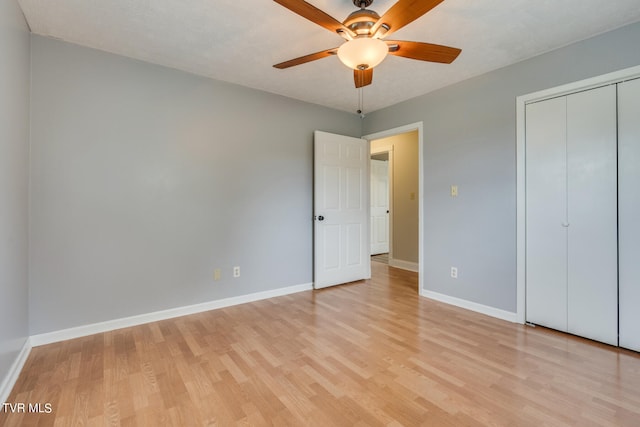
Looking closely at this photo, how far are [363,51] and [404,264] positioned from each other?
13.7 feet

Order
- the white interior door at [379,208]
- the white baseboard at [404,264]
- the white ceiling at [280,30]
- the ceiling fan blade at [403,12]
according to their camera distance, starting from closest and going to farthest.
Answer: the ceiling fan blade at [403,12]
the white ceiling at [280,30]
the white baseboard at [404,264]
the white interior door at [379,208]

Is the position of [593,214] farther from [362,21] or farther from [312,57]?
[312,57]

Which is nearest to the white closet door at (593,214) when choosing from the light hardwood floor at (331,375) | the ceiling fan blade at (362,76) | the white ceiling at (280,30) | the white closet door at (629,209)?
the white closet door at (629,209)

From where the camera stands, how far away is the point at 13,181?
1.92 meters

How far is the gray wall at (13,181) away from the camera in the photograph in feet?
5.60

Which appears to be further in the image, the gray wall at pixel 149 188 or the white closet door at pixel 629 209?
the gray wall at pixel 149 188

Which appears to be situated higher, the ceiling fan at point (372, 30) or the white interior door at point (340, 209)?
the ceiling fan at point (372, 30)

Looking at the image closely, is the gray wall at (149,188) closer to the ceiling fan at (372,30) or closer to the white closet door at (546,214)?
the ceiling fan at (372,30)

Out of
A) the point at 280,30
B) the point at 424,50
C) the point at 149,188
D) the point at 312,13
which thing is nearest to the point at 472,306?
the point at 424,50

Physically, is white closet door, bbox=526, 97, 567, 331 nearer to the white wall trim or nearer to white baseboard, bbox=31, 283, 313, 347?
the white wall trim

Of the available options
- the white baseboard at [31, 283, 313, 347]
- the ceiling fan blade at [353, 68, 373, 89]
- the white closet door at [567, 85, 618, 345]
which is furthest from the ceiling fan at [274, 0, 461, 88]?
the white baseboard at [31, 283, 313, 347]

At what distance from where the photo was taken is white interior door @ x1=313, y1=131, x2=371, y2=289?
3.88 meters

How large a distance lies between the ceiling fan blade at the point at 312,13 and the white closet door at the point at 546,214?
2058mm

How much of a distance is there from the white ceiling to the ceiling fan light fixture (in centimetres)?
45
